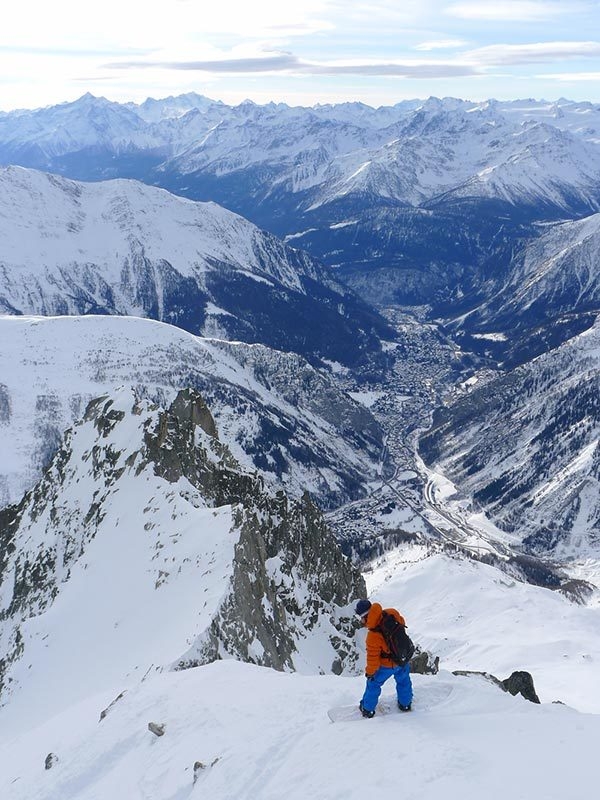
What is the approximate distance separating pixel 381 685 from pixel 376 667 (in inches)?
46.3

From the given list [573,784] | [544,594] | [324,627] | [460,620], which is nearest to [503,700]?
[573,784]

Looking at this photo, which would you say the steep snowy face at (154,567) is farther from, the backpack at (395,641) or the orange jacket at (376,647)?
the backpack at (395,641)

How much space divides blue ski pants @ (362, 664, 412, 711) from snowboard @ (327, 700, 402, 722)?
0.55 m

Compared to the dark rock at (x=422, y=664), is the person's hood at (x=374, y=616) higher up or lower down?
higher up

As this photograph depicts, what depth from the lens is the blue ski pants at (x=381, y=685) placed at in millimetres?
28923

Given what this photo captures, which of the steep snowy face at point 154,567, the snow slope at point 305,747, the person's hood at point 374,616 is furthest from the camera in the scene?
the steep snowy face at point 154,567

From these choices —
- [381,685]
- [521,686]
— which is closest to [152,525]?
[521,686]

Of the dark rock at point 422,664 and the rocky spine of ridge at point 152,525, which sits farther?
the rocky spine of ridge at point 152,525

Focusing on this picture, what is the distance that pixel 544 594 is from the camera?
555ft

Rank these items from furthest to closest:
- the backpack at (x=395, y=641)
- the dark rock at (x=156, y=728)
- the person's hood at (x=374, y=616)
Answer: the dark rock at (x=156, y=728) < the person's hood at (x=374, y=616) < the backpack at (x=395, y=641)

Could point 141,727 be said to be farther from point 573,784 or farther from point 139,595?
point 139,595

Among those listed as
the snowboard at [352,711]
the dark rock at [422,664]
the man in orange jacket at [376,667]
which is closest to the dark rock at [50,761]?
the snowboard at [352,711]

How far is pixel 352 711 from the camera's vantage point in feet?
98.3

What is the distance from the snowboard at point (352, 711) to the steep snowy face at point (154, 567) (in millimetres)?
20236
